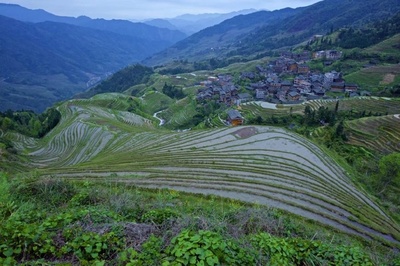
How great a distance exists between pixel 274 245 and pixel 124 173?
54.6ft

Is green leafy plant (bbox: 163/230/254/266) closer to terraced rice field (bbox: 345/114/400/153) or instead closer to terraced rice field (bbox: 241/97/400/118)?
terraced rice field (bbox: 345/114/400/153)

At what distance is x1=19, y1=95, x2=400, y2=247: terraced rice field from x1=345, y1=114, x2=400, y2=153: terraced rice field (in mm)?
21336

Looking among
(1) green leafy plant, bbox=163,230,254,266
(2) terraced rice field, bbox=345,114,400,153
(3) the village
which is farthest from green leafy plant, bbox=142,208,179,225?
(3) the village

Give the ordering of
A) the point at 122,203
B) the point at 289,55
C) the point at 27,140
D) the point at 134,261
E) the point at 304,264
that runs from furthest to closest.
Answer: the point at 289,55 < the point at 27,140 < the point at 122,203 < the point at 304,264 < the point at 134,261

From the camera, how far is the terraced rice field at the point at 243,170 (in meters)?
17.8

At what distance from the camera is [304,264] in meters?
5.90

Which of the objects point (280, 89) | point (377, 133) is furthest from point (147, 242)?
point (280, 89)

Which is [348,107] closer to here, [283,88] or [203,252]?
[283,88]

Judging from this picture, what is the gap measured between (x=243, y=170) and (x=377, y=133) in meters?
37.2

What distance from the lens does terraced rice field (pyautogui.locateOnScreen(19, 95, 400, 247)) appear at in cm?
1780

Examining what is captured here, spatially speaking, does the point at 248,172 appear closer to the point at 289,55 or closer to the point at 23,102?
the point at 289,55

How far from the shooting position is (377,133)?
46719 millimetres

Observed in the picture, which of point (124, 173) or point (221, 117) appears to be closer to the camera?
point (124, 173)

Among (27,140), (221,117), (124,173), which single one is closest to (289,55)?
(221,117)
